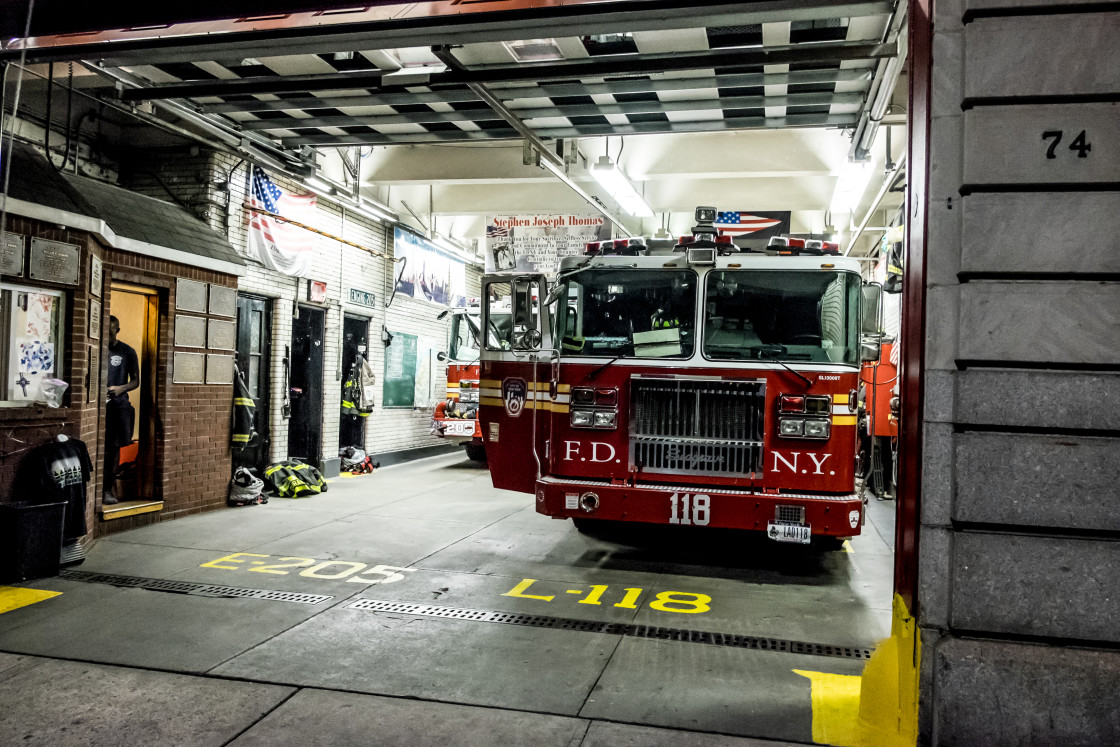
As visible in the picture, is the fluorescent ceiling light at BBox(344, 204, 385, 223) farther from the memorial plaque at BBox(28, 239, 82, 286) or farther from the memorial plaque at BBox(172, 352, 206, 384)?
the memorial plaque at BBox(28, 239, 82, 286)

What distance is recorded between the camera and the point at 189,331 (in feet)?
28.3

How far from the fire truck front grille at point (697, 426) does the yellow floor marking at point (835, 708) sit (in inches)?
88.7

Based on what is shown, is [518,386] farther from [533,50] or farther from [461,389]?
[461,389]

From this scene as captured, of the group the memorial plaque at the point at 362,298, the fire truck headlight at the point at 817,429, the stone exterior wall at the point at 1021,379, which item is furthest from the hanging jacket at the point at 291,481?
the stone exterior wall at the point at 1021,379

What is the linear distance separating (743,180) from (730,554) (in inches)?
313

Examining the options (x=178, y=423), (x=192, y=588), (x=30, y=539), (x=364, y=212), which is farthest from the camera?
(x=364, y=212)

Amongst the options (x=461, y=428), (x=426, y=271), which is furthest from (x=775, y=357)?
(x=426, y=271)

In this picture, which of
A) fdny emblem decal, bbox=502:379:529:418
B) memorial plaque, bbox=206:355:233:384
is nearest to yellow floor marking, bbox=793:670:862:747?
fdny emblem decal, bbox=502:379:529:418

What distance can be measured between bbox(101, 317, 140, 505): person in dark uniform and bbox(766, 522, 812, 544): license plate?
255 inches

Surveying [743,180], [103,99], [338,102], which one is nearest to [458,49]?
[338,102]

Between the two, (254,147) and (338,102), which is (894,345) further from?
(254,147)

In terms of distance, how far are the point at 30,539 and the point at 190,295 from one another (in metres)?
3.44

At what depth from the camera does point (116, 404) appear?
8.09 meters

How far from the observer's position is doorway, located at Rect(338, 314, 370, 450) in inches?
523
